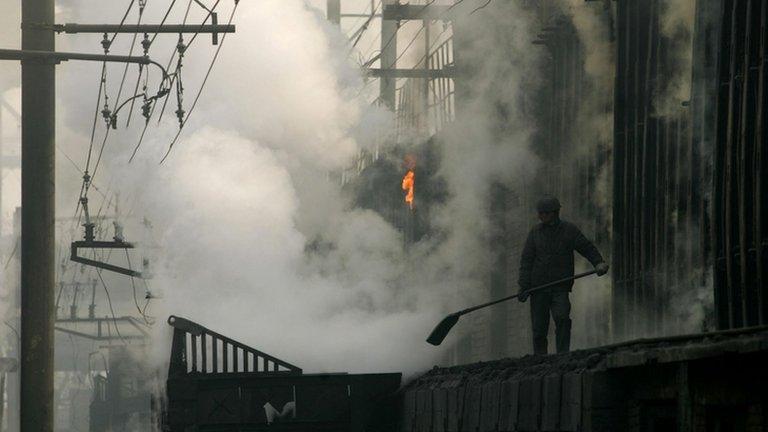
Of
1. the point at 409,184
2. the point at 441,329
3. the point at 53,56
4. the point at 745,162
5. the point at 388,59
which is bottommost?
the point at 441,329

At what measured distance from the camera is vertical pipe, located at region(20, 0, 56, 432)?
48.0 ft

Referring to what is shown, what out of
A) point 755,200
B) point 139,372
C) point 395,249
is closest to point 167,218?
point 395,249

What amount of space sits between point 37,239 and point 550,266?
4515 millimetres

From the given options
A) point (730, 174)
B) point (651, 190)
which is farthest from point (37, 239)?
point (730, 174)

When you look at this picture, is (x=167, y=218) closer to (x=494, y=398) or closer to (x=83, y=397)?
(x=494, y=398)

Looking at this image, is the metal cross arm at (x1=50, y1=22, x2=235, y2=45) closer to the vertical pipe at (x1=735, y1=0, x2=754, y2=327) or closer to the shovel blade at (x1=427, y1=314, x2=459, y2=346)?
the shovel blade at (x1=427, y1=314, x2=459, y2=346)

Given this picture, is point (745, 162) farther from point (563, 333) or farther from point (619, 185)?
point (619, 185)

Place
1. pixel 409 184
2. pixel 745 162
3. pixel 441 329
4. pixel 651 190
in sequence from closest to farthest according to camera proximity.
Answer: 1. pixel 745 162
2. pixel 441 329
3. pixel 651 190
4. pixel 409 184

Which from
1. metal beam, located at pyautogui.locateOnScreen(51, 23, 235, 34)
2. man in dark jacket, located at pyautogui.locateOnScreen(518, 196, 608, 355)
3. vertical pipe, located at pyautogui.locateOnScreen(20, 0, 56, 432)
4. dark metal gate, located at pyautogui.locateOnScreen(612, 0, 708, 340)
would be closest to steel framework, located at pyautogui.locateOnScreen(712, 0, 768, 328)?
dark metal gate, located at pyautogui.locateOnScreen(612, 0, 708, 340)

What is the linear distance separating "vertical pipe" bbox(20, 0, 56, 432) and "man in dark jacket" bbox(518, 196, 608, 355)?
4.21 metres

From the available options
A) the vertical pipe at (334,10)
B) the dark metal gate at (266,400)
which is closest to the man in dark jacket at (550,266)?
the dark metal gate at (266,400)

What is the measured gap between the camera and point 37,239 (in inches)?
581

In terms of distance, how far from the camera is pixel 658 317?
51.9 feet

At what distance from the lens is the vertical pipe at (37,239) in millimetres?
14633
